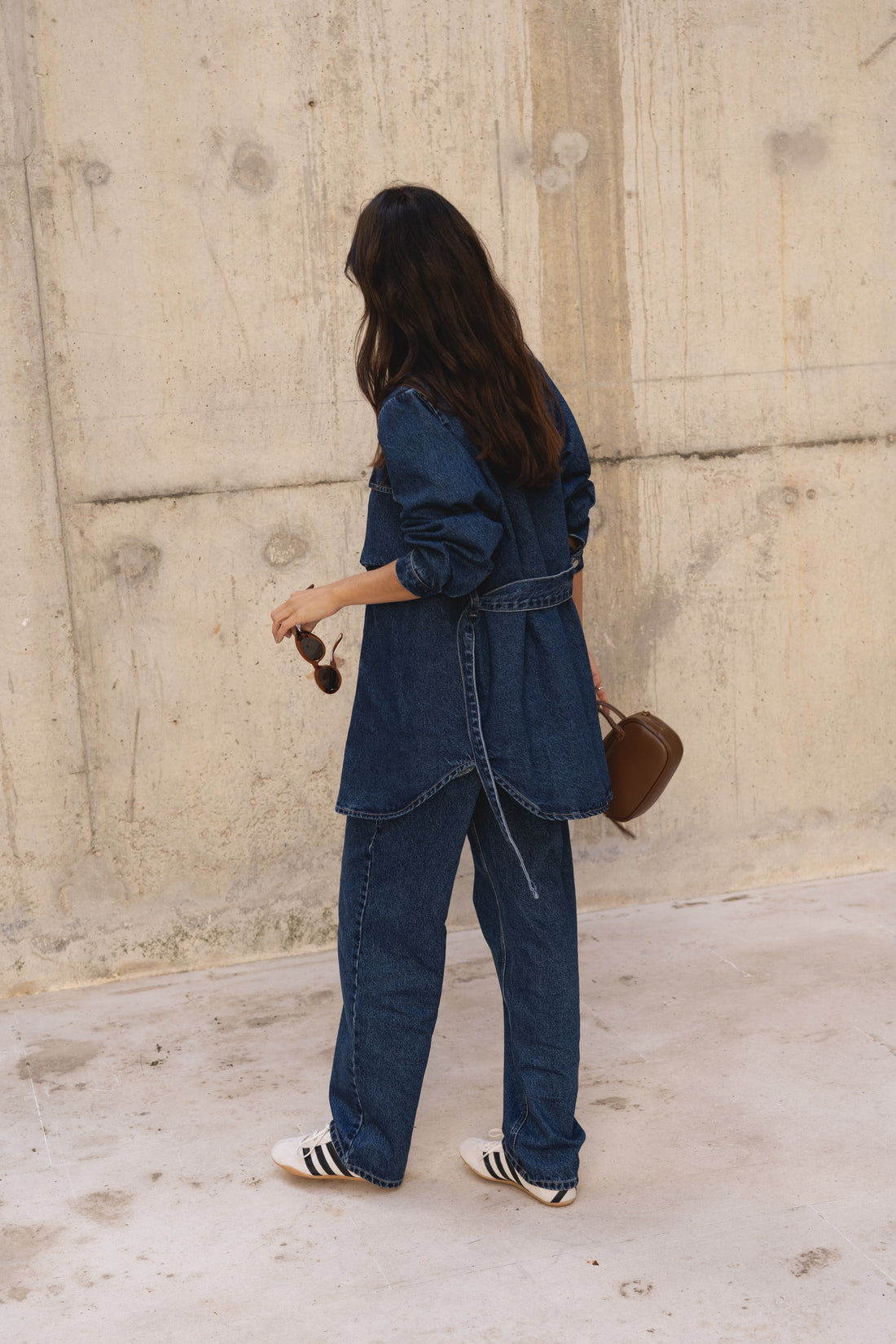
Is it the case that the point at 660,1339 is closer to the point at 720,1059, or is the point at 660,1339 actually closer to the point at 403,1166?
the point at 403,1166

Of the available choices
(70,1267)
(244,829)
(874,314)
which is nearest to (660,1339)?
(70,1267)

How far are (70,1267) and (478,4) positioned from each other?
10.0ft

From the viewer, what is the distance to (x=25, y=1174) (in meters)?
2.35

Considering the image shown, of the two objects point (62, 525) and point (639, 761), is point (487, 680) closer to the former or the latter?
point (639, 761)

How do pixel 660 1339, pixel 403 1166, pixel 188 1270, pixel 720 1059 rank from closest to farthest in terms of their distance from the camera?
pixel 660 1339, pixel 188 1270, pixel 403 1166, pixel 720 1059

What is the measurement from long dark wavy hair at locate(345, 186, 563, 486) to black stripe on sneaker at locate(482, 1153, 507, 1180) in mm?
1220

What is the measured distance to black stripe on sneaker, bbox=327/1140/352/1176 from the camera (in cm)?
224

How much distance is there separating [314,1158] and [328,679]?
88 cm

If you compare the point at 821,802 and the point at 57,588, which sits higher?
the point at 57,588

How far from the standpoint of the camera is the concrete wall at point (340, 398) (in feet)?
10.3

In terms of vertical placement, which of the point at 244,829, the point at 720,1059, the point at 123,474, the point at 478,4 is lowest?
the point at 720,1059

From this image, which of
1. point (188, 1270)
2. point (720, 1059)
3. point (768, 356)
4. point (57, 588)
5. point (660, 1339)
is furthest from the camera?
point (768, 356)

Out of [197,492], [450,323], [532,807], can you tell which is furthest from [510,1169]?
[197,492]

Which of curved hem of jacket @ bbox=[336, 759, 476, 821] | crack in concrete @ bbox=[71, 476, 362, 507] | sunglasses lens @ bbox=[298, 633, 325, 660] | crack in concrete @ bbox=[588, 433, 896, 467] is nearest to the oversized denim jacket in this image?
curved hem of jacket @ bbox=[336, 759, 476, 821]
